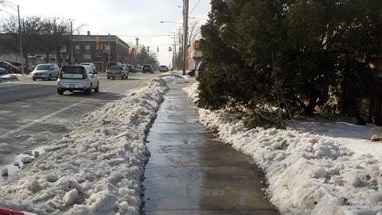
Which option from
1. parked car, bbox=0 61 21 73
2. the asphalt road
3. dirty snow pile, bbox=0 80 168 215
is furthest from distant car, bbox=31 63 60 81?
dirty snow pile, bbox=0 80 168 215

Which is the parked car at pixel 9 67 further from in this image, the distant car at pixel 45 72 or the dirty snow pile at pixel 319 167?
the dirty snow pile at pixel 319 167

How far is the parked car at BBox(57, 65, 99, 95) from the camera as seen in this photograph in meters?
28.1

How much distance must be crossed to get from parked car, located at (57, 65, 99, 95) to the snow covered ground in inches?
660

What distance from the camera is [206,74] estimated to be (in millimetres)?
15055

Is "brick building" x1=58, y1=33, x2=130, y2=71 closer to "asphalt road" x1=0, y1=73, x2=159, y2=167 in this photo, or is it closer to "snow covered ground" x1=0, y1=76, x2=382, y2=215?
"asphalt road" x1=0, y1=73, x2=159, y2=167

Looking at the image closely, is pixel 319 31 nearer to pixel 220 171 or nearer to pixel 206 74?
pixel 206 74

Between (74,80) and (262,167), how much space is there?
20954mm

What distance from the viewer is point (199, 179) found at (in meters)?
8.17

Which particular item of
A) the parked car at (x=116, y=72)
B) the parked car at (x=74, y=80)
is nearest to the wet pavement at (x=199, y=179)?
the parked car at (x=74, y=80)

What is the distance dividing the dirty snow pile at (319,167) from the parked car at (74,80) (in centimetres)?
1764

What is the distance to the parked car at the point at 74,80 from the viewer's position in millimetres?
28109

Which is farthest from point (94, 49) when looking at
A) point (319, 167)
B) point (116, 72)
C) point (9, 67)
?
point (319, 167)

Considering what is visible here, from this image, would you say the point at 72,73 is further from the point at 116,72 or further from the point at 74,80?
the point at 116,72

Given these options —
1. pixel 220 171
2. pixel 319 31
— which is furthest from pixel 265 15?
pixel 220 171
